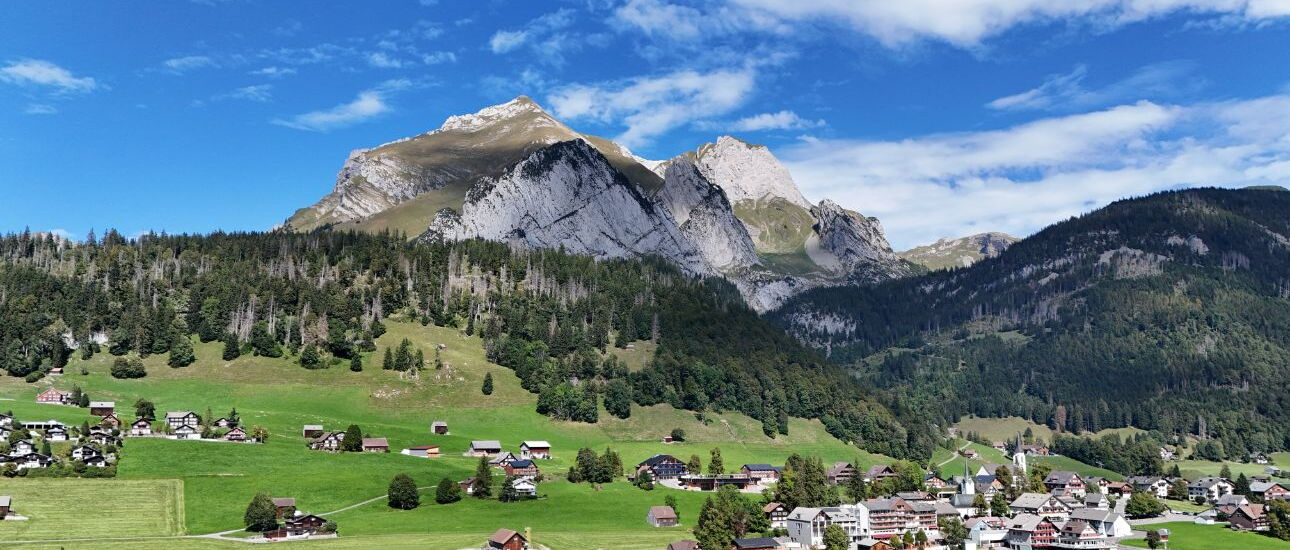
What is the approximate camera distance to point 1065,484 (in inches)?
7407

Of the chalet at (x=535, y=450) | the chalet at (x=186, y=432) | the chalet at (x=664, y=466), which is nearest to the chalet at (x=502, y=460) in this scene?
the chalet at (x=535, y=450)

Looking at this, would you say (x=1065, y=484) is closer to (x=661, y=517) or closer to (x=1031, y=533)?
(x=1031, y=533)

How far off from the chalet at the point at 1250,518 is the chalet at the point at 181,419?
506 ft

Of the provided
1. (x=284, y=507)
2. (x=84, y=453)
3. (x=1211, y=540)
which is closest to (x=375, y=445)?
(x=84, y=453)

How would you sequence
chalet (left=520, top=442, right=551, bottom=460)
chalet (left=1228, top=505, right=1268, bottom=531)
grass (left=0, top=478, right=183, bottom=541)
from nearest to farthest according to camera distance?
grass (left=0, top=478, right=183, bottom=541), chalet (left=1228, top=505, right=1268, bottom=531), chalet (left=520, top=442, right=551, bottom=460)

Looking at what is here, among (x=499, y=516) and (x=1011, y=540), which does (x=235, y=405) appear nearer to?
(x=499, y=516)

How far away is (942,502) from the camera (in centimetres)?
15950

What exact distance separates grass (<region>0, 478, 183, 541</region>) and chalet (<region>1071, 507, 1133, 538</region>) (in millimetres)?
112274

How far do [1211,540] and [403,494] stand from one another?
337ft

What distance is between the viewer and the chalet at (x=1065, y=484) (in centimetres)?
18638

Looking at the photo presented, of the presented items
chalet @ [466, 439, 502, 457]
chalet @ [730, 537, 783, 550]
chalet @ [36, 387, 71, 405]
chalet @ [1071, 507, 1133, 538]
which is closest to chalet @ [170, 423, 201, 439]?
chalet @ [36, 387, 71, 405]

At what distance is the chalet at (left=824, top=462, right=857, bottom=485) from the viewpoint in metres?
186

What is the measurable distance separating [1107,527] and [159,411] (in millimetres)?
147844

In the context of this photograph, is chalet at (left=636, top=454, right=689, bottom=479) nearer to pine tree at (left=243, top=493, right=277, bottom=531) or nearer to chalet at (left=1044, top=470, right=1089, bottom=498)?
chalet at (left=1044, top=470, right=1089, bottom=498)
